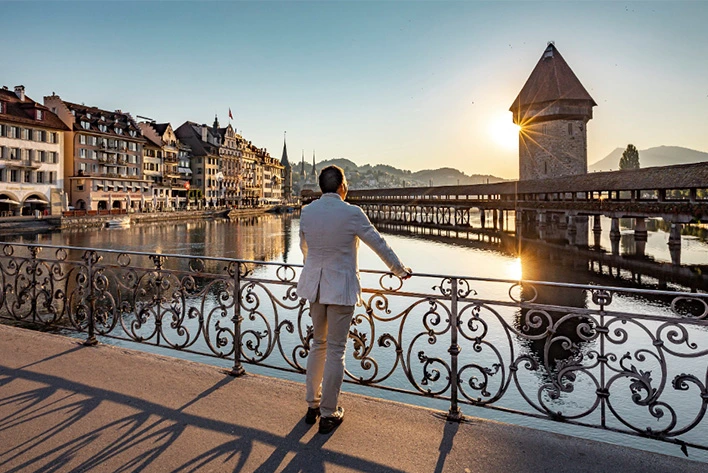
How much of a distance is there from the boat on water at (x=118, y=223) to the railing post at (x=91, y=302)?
1785 inches

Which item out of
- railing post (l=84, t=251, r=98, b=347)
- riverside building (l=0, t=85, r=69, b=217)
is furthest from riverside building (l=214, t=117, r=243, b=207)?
railing post (l=84, t=251, r=98, b=347)

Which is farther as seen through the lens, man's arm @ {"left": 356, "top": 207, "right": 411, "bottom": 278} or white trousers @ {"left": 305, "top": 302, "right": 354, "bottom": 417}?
white trousers @ {"left": 305, "top": 302, "right": 354, "bottom": 417}

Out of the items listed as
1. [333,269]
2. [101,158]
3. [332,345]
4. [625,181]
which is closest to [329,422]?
[332,345]

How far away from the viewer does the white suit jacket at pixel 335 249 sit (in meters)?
3.02

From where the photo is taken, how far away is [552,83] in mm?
53594

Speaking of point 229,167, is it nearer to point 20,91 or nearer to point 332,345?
point 20,91

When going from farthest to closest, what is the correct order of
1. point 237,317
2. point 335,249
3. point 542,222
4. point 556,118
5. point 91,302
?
point 556,118 < point 542,222 < point 91,302 < point 237,317 < point 335,249

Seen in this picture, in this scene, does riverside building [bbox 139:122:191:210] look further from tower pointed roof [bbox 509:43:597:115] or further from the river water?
tower pointed roof [bbox 509:43:597:115]

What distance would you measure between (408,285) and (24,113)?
4534cm

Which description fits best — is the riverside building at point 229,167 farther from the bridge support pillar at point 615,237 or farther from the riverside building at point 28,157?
the bridge support pillar at point 615,237

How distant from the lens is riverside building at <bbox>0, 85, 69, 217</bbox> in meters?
43.1

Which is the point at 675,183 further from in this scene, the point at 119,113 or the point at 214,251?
the point at 119,113

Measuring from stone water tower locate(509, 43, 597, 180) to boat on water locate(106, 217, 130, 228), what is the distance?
150ft

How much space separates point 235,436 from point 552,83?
58.8 m
